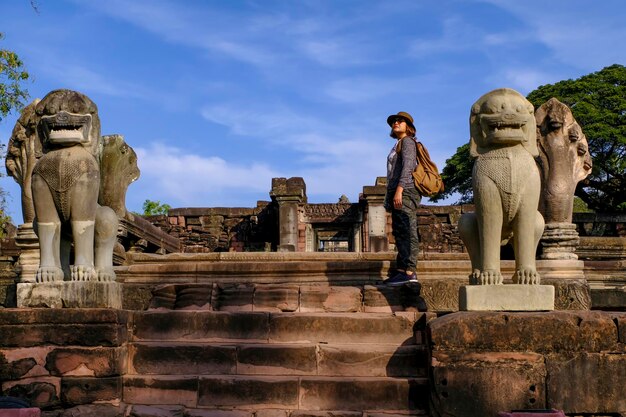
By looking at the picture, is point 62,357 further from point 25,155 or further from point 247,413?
point 25,155

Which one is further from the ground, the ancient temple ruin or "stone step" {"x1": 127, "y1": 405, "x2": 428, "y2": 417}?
the ancient temple ruin

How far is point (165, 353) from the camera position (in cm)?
462

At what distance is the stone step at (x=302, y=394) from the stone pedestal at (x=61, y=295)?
81 cm

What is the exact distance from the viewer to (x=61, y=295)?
4621 millimetres

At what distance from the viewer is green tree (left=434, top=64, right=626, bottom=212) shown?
26.2 m

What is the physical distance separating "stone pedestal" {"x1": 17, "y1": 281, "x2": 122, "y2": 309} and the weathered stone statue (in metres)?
4.03

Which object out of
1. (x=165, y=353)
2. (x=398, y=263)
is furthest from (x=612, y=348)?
(x=165, y=353)

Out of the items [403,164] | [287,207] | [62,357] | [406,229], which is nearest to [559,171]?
[403,164]

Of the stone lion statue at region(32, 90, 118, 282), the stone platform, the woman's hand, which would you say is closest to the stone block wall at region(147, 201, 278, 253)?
the stone platform

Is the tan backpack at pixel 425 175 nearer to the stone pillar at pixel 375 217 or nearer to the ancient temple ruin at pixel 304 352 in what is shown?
the ancient temple ruin at pixel 304 352

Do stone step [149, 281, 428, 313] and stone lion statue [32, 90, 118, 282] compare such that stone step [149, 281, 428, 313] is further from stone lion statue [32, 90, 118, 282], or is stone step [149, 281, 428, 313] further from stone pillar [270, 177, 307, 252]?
stone pillar [270, 177, 307, 252]

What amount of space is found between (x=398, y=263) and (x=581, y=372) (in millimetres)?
1943

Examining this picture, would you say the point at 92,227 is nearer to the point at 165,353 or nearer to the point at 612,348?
the point at 165,353

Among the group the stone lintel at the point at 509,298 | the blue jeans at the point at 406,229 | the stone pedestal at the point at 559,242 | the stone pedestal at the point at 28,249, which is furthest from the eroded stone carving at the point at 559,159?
the stone pedestal at the point at 28,249
